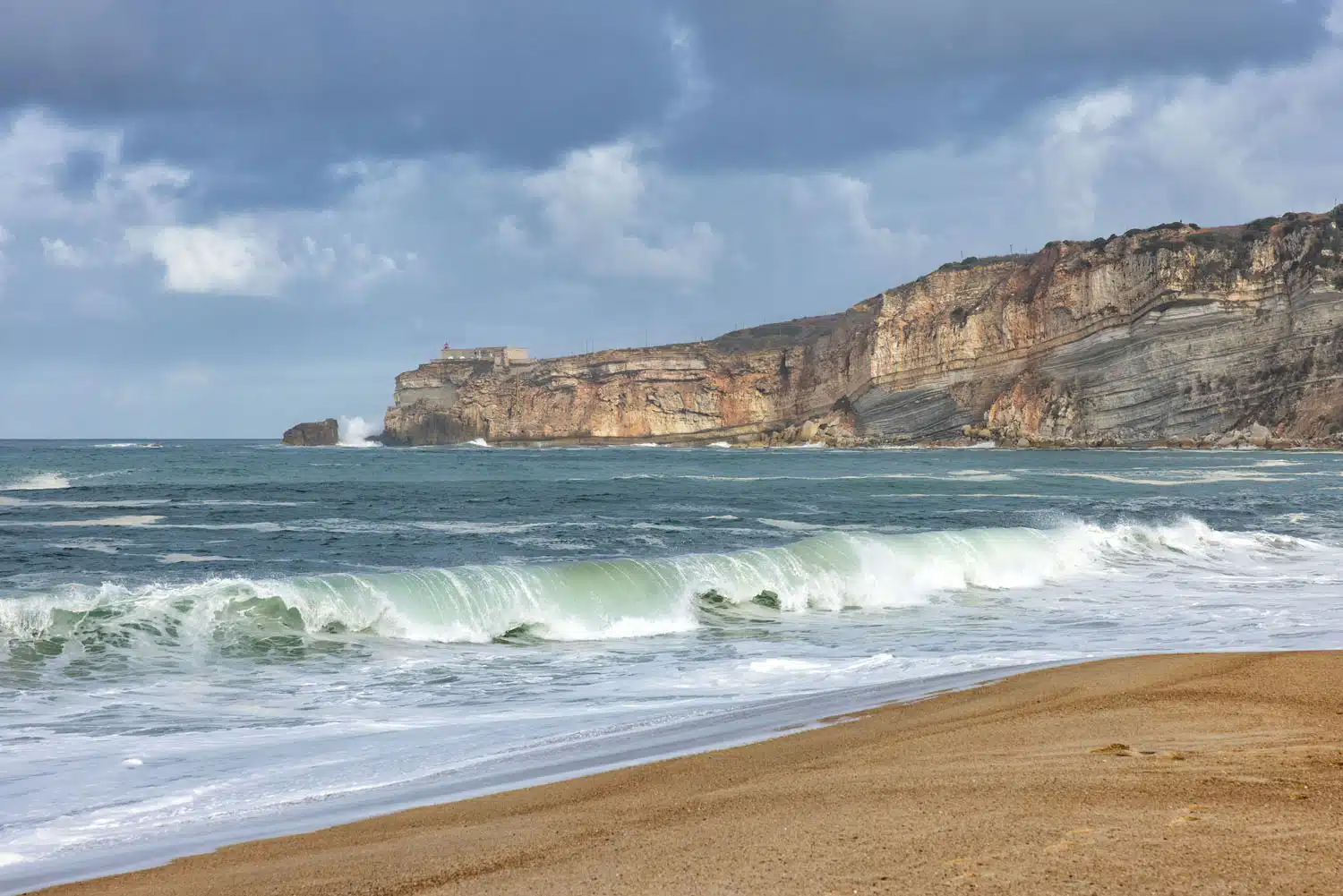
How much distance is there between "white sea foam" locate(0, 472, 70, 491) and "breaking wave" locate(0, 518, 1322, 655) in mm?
28045

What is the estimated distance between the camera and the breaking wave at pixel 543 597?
12.1 metres

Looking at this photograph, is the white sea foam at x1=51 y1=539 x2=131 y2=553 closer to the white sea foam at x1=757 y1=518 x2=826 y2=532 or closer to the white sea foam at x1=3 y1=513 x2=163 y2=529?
the white sea foam at x1=3 y1=513 x2=163 y2=529

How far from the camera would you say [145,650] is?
1128 centimetres

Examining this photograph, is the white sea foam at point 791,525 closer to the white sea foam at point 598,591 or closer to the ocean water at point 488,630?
the ocean water at point 488,630

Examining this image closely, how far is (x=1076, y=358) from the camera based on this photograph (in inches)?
3745

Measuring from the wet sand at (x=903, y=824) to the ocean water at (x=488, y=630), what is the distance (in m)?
0.81

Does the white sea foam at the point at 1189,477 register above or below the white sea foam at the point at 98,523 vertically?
above

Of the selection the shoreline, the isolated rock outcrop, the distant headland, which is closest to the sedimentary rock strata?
the isolated rock outcrop

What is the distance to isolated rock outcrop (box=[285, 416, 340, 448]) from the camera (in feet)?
497

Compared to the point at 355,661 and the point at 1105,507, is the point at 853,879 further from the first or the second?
the point at 1105,507

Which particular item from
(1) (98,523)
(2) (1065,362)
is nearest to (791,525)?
(1) (98,523)

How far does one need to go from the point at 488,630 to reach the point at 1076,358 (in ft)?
296

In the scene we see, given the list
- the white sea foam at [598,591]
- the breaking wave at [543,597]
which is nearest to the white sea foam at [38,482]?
the breaking wave at [543,597]

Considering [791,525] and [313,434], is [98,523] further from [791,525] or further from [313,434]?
[313,434]
